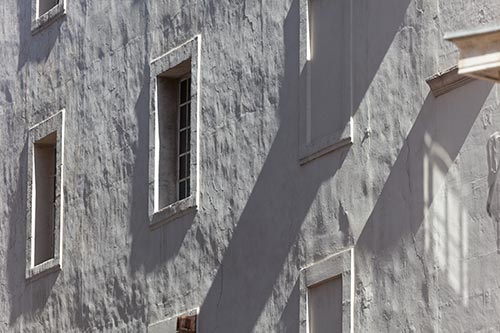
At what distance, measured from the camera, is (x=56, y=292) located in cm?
2934

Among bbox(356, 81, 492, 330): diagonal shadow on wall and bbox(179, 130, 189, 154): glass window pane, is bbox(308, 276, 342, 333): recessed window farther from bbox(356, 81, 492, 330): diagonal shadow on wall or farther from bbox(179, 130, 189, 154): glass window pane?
bbox(179, 130, 189, 154): glass window pane

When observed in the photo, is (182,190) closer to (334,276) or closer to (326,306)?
(326,306)

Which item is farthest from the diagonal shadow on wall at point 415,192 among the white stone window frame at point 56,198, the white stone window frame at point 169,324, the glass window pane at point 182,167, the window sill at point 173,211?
the white stone window frame at point 56,198

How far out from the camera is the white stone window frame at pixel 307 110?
2331cm

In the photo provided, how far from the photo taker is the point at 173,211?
87.0 ft

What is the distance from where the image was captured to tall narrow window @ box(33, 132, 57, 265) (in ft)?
100.0

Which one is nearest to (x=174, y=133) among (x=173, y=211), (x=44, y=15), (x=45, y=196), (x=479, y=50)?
(x=173, y=211)

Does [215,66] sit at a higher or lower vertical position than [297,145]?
higher

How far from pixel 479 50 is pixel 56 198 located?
13576 mm

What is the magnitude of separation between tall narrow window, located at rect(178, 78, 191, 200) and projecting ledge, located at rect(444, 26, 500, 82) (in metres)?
9.80

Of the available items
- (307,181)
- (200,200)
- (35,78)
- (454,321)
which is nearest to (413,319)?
(454,321)

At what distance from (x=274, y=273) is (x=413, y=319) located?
312 centimetres

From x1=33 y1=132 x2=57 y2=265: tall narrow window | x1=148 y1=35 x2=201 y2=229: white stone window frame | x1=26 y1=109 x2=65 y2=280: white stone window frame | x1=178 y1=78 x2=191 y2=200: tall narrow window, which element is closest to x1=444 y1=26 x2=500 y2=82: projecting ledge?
x1=148 y1=35 x2=201 y2=229: white stone window frame

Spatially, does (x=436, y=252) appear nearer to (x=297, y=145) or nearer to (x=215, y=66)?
(x=297, y=145)
